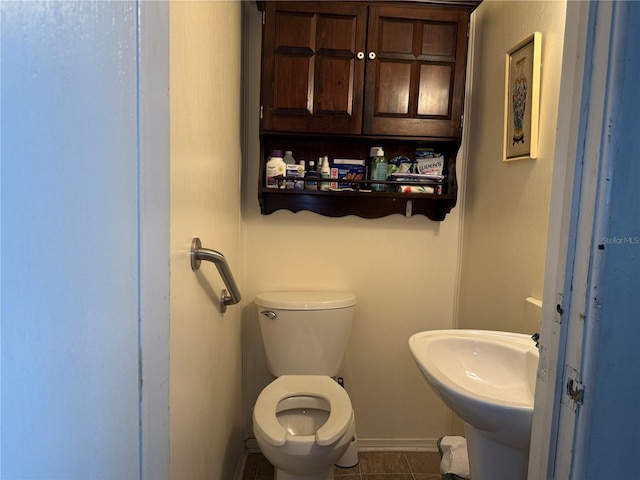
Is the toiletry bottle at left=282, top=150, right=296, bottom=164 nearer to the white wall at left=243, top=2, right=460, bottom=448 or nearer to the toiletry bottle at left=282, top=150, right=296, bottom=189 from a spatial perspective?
the toiletry bottle at left=282, top=150, right=296, bottom=189

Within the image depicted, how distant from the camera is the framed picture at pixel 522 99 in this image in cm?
141

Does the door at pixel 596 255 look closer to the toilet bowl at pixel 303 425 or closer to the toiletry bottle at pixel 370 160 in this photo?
the toilet bowl at pixel 303 425

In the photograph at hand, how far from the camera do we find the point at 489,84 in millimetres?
1819

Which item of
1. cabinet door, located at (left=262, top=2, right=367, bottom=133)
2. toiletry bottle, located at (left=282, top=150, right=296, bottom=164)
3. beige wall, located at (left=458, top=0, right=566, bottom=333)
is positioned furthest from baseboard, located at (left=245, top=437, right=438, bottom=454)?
cabinet door, located at (left=262, top=2, right=367, bottom=133)

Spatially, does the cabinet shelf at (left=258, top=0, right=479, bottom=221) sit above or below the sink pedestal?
above

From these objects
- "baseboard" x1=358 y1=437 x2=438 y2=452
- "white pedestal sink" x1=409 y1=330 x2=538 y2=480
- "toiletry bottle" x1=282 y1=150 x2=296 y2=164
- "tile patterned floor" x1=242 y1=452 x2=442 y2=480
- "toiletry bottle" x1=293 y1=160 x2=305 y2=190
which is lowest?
"tile patterned floor" x1=242 y1=452 x2=442 y2=480

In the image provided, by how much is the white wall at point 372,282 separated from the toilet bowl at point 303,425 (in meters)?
0.33

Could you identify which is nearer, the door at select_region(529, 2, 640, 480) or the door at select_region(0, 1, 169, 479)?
the door at select_region(0, 1, 169, 479)

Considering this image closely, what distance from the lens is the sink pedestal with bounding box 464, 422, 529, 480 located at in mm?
1172

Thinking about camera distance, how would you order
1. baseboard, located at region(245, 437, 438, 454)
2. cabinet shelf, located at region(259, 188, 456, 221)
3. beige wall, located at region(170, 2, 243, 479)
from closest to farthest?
beige wall, located at region(170, 2, 243, 479) → cabinet shelf, located at region(259, 188, 456, 221) → baseboard, located at region(245, 437, 438, 454)

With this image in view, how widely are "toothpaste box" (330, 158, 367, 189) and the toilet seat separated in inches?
33.5

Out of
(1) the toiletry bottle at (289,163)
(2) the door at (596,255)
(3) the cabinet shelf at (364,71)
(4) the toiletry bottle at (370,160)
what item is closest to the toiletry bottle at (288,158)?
(1) the toiletry bottle at (289,163)

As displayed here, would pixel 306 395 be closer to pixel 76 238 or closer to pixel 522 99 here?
pixel 522 99

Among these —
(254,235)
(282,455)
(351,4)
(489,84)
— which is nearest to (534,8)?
(489,84)
